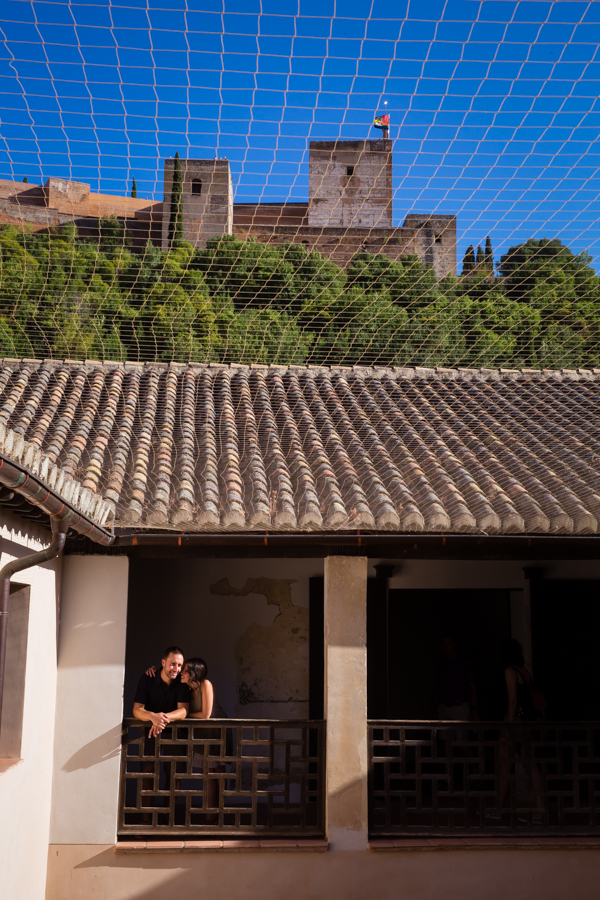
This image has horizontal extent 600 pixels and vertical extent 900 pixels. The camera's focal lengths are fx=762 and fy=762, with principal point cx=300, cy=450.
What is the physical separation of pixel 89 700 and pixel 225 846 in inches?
52.8

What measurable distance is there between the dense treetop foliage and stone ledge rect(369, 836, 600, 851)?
168 inches

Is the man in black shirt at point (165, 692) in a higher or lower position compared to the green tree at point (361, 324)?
lower

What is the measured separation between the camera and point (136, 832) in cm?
513

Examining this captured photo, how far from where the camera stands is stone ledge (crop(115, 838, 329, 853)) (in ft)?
16.6

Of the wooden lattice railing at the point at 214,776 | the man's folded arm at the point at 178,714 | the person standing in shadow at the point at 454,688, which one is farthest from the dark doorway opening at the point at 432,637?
the man's folded arm at the point at 178,714

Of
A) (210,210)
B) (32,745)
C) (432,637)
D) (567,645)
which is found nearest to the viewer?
(32,745)

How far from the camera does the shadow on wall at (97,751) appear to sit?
5.18 m

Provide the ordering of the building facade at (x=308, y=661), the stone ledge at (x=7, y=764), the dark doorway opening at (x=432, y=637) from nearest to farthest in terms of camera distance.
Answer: the stone ledge at (x=7, y=764) < the building facade at (x=308, y=661) < the dark doorway opening at (x=432, y=637)

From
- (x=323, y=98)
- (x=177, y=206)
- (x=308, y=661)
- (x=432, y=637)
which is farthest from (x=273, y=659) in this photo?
(x=323, y=98)

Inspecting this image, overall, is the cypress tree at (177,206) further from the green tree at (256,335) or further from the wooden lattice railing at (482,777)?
the green tree at (256,335)

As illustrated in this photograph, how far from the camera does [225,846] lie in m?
5.12

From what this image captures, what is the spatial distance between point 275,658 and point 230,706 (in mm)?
651

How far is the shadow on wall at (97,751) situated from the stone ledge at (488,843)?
1.88m

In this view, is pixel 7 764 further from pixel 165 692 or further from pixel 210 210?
pixel 210 210
